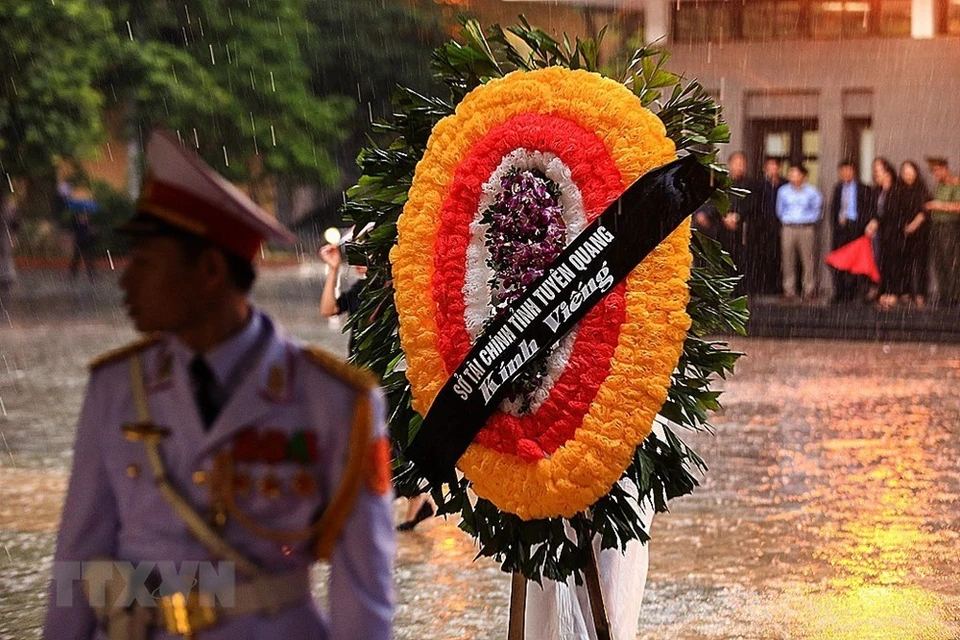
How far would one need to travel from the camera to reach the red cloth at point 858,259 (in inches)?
819

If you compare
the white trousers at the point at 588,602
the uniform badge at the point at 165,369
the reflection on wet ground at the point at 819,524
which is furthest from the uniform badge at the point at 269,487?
the reflection on wet ground at the point at 819,524

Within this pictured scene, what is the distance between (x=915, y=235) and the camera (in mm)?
20547

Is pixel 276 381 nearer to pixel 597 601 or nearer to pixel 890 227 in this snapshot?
pixel 597 601

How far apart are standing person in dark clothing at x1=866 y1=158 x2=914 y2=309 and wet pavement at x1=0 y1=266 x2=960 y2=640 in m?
5.25

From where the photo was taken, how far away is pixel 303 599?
281 centimetres

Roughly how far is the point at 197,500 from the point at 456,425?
7.87ft

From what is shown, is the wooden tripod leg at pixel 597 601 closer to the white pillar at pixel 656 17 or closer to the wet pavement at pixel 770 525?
the wet pavement at pixel 770 525

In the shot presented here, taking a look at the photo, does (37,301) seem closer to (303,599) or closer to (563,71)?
(563,71)

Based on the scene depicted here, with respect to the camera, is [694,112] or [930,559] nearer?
[694,112]

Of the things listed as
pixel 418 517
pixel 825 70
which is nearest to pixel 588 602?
pixel 418 517

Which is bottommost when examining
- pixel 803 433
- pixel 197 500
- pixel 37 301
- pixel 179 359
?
pixel 37 301

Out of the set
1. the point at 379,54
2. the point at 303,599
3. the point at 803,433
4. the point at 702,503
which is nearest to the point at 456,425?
the point at 303,599

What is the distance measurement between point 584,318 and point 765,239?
1740 cm

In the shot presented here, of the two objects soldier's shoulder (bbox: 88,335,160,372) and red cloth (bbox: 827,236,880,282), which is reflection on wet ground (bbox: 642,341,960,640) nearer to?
soldier's shoulder (bbox: 88,335,160,372)
